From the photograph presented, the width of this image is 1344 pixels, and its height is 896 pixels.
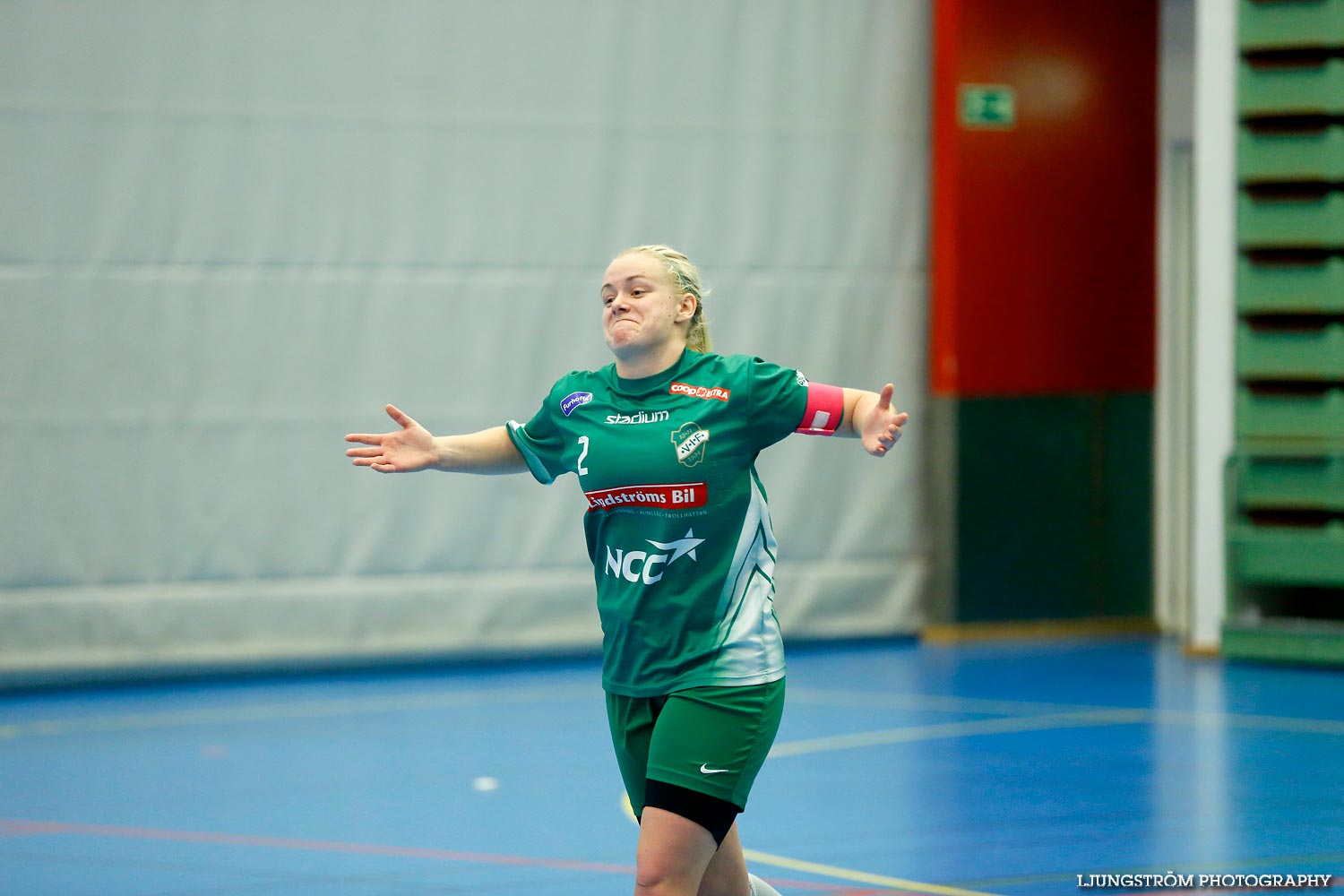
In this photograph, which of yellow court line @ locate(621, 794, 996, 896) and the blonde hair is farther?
yellow court line @ locate(621, 794, 996, 896)

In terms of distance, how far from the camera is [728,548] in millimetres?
4316

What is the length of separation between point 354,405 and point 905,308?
3797 mm

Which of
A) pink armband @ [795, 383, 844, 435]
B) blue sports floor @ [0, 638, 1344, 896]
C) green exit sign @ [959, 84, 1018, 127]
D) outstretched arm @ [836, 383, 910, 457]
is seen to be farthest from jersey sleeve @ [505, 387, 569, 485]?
green exit sign @ [959, 84, 1018, 127]

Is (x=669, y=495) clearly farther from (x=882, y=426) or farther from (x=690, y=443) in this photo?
(x=882, y=426)

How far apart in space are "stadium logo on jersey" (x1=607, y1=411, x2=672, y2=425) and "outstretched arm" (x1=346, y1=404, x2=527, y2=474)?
0.42 meters

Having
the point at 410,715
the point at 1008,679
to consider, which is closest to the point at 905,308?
the point at 1008,679

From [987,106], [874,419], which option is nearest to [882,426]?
[874,419]

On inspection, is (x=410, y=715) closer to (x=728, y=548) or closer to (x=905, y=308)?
(x=905, y=308)

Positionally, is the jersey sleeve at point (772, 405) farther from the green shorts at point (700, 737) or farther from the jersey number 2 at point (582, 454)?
the green shorts at point (700, 737)

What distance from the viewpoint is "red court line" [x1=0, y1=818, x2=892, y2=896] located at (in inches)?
239

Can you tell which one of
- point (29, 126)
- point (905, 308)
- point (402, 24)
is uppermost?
point (402, 24)

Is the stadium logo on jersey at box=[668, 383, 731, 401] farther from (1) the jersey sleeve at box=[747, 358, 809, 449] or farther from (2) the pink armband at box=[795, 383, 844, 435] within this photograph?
(2) the pink armband at box=[795, 383, 844, 435]

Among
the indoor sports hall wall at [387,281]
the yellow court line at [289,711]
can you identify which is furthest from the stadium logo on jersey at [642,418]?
the indoor sports hall wall at [387,281]

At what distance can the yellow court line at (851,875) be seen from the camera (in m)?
5.70
